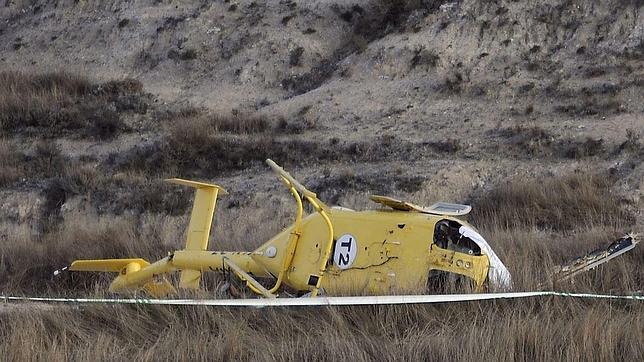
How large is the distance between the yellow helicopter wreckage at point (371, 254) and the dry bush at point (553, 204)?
5004 mm

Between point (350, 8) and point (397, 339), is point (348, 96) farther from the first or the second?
point (397, 339)

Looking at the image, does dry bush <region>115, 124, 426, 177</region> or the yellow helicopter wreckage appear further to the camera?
dry bush <region>115, 124, 426, 177</region>

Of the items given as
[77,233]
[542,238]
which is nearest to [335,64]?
[77,233]

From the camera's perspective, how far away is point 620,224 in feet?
38.4

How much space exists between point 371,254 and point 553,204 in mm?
7454

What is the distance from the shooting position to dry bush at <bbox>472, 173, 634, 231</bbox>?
505 inches

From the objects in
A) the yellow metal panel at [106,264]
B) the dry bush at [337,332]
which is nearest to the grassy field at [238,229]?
the dry bush at [337,332]

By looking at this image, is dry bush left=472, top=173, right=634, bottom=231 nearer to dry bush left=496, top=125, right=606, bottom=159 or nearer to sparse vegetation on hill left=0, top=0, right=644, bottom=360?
sparse vegetation on hill left=0, top=0, right=644, bottom=360

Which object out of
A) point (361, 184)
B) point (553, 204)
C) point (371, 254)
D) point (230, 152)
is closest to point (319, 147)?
point (230, 152)

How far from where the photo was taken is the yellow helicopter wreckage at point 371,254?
7000mm

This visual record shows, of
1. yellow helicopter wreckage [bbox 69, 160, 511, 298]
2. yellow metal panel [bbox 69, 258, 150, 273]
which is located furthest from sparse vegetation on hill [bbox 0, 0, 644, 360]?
yellow metal panel [bbox 69, 258, 150, 273]

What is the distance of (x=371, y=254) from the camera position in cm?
719

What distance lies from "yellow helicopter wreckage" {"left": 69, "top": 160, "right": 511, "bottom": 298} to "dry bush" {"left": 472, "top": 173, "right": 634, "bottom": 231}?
5004mm

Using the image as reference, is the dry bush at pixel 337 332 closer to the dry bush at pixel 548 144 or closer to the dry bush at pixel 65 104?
the dry bush at pixel 548 144
